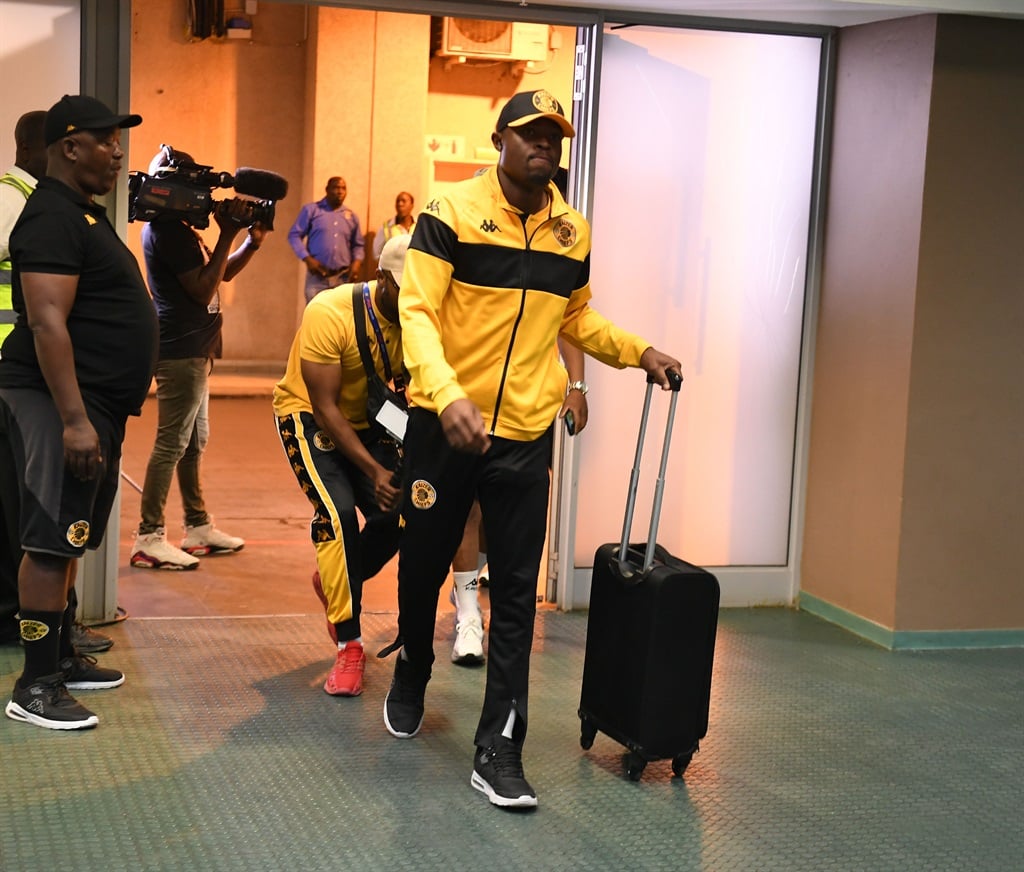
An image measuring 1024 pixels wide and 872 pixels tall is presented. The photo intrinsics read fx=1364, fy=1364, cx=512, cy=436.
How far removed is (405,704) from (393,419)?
0.78 meters

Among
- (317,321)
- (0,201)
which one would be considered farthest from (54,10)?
(317,321)

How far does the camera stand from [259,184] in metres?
4.78

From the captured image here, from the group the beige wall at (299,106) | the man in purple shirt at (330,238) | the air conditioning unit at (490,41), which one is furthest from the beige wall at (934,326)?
the beige wall at (299,106)

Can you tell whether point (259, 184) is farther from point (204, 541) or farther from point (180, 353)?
point (204, 541)

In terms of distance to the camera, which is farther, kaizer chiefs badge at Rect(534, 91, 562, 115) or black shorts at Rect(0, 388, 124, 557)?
black shorts at Rect(0, 388, 124, 557)

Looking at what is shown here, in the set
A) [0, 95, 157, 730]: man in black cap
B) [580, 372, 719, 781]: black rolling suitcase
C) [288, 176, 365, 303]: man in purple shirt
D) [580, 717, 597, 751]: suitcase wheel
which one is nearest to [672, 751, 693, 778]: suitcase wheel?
[580, 372, 719, 781]: black rolling suitcase

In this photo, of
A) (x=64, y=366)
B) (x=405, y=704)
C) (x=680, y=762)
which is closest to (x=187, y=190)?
(x=64, y=366)

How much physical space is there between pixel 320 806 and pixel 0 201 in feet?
6.48

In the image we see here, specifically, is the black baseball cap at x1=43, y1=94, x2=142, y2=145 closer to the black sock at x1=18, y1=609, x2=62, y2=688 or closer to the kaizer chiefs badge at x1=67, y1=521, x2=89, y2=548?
the kaizer chiefs badge at x1=67, y1=521, x2=89, y2=548

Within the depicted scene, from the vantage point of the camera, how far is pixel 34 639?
12.0 ft

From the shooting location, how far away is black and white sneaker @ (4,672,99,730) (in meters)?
3.67

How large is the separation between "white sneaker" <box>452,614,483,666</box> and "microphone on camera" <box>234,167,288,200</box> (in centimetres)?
160

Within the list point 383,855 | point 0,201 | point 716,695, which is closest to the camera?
point 383,855

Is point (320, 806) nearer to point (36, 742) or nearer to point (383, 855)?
point (383, 855)
